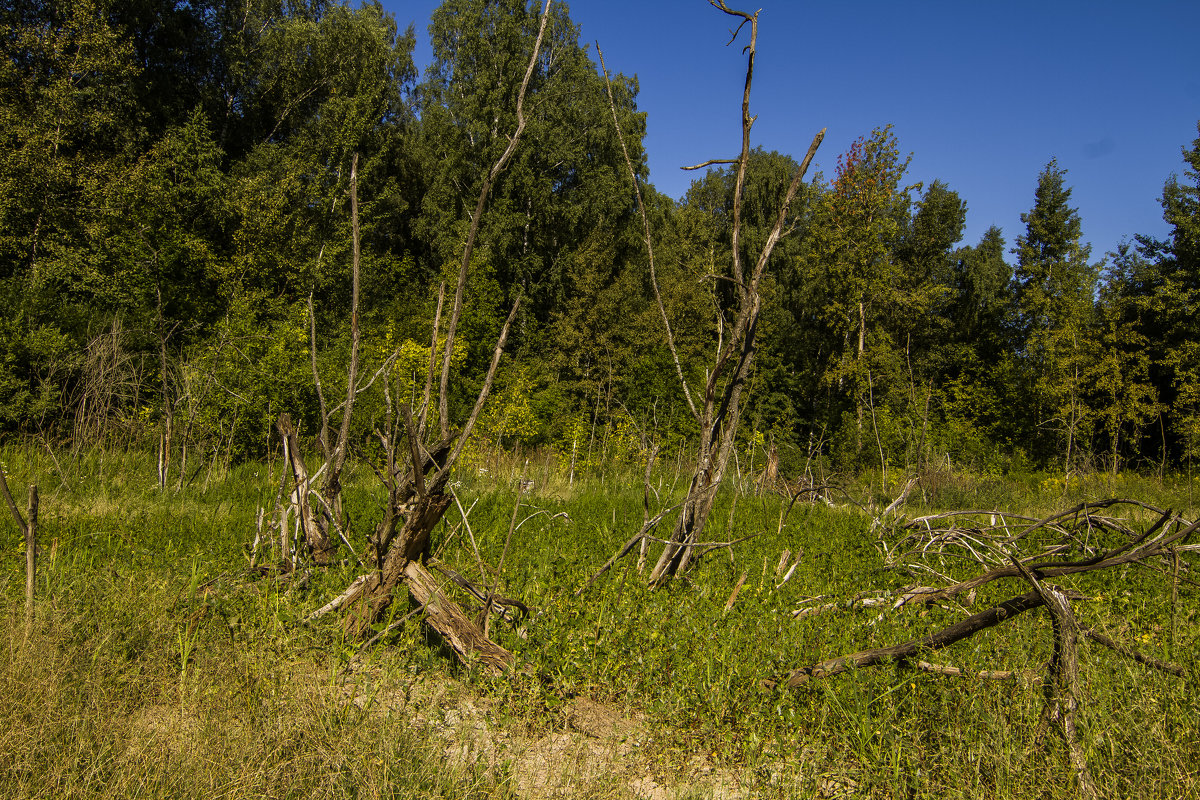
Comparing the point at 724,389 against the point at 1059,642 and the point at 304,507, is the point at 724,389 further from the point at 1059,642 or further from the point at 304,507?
the point at 304,507

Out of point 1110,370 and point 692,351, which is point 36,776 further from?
point 1110,370

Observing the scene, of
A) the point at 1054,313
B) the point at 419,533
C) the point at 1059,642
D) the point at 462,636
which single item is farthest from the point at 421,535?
the point at 1054,313

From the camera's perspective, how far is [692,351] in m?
25.4

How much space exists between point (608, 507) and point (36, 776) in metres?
5.84

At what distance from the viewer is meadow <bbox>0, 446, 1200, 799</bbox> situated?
2432 millimetres

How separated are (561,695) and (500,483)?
5.79 metres

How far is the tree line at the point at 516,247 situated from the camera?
17.2 metres

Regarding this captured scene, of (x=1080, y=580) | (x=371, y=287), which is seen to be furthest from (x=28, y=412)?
(x=371, y=287)

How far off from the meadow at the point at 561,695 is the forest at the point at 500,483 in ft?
0.08

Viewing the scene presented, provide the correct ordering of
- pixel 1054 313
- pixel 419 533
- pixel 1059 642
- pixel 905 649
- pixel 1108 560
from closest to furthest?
→ pixel 1108 560 < pixel 1059 642 < pixel 905 649 < pixel 419 533 < pixel 1054 313

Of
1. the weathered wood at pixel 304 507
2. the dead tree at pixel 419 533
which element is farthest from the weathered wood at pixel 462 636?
the weathered wood at pixel 304 507

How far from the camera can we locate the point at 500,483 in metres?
8.95

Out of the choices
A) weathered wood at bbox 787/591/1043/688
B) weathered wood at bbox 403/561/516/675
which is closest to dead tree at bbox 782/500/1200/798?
weathered wood at bbox 787/591/1043/688

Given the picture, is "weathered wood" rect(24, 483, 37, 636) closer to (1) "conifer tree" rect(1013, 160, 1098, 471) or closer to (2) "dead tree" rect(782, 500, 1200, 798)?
(2) "dead tree" rect(782, 500, 1200, 798)
